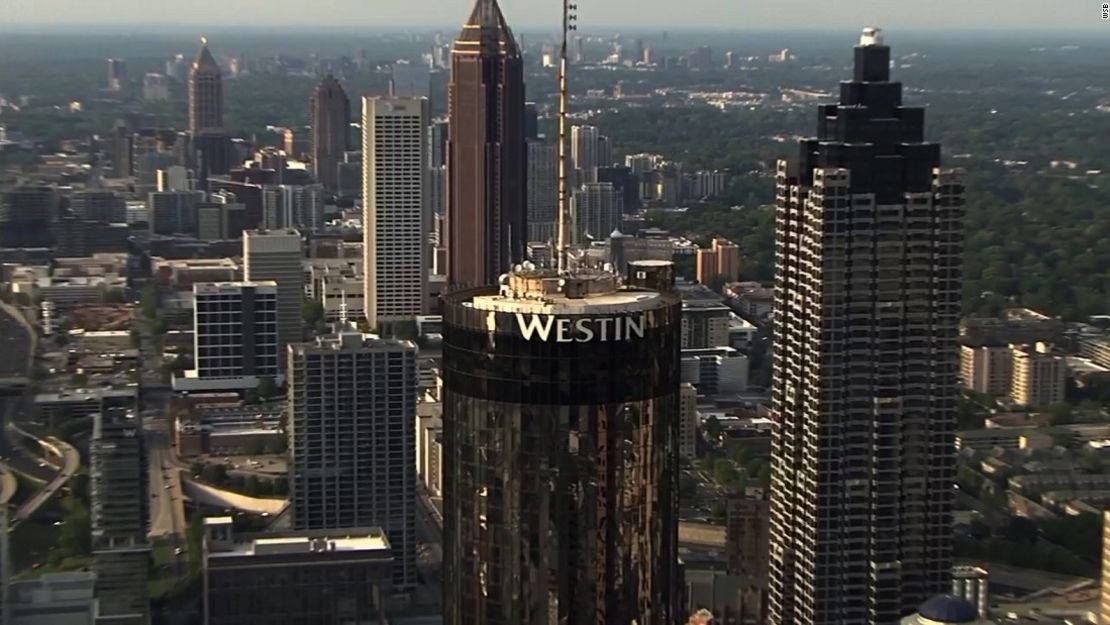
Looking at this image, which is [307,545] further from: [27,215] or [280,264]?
[280,264]

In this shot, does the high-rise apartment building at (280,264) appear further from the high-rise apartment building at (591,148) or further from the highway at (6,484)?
the highway at (6,484)

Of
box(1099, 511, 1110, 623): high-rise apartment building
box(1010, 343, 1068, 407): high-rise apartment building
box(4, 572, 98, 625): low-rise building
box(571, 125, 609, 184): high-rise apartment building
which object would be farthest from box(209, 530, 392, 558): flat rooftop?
box(571, 125, 609, 184): high-rise apartment building

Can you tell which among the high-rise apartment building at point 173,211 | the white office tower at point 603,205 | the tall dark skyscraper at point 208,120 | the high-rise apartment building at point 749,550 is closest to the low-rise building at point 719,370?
the white office tower at point 603,205

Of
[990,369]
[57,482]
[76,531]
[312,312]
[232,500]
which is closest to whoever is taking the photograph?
[76,531]

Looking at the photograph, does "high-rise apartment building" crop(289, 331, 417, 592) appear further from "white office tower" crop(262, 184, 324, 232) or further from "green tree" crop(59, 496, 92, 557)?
"white office tower" crop(262, 184, 324, 232)

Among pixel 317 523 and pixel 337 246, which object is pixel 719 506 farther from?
pixel 337 246

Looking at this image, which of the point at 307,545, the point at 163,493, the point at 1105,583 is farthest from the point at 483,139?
the point at 1105,583
